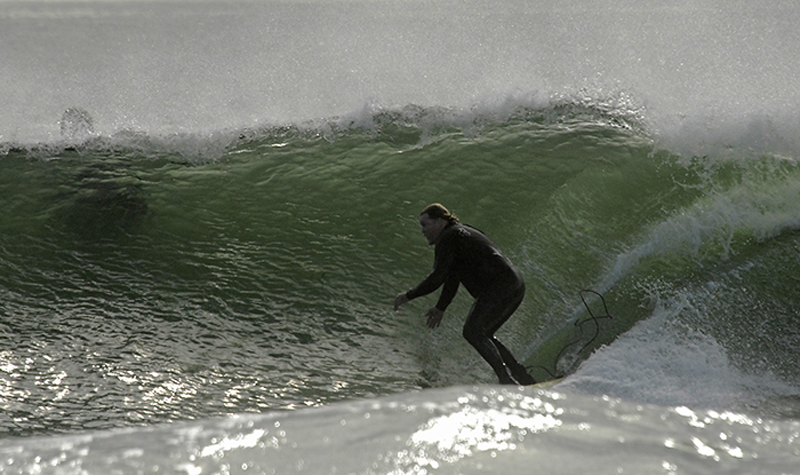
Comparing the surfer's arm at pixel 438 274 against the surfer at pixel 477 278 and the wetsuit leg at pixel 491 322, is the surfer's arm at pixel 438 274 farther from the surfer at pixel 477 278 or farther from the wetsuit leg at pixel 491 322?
the wetsuit leg at pixel 491 322

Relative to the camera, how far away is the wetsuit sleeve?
4.88 metres

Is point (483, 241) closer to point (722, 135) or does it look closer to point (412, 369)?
point (412, 369)

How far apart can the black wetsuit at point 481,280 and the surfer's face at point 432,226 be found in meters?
0.05

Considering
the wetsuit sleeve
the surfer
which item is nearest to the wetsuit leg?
the surfer

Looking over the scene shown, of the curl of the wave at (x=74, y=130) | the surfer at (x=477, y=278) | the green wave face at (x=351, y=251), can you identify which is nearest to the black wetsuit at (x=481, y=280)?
the surfer at (x=477, y=278)

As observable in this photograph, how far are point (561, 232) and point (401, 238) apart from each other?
1564 mm

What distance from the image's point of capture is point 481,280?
5.04 metres

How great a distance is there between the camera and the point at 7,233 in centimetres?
747

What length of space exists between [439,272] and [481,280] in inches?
13.4

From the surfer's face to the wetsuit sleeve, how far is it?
0.11m

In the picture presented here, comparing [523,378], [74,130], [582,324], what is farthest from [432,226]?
[74,130]

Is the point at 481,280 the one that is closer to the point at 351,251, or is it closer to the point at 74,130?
the point at 351,251

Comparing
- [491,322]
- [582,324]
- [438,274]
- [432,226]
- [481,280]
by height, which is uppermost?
[432,226]

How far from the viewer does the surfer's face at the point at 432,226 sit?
501cm
